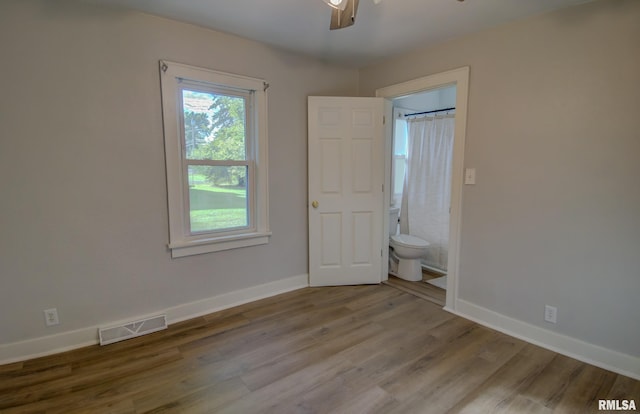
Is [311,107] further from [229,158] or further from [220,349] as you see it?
[220,349]

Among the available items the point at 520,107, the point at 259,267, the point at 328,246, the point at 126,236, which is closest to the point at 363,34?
the point at 520,107

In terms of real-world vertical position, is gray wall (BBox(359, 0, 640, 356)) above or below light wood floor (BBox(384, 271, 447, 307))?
above

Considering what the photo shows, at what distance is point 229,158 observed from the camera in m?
2.79

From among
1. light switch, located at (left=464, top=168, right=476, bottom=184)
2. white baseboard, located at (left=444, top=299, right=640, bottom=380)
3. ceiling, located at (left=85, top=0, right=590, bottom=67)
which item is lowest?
white baseboard, located at (left=444, top=299, right=640, bottom=380)

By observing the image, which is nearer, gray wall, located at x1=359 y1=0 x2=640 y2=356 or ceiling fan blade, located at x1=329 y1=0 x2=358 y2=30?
ceiling fan blade, located at x1=329 y1=0 x2=358 y2=30

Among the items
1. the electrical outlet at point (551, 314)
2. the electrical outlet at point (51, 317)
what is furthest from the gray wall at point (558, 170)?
the electrical outlet at point (51, 317)

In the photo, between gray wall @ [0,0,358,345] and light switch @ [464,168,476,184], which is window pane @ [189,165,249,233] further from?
light switch @ [464,168,476,184]

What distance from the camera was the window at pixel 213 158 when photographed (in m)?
2.47

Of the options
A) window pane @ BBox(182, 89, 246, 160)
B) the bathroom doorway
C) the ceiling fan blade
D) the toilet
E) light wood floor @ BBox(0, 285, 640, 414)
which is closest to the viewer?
the ceiling fan blade

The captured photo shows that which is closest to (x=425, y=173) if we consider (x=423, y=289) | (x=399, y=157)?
(x=399, y=157)

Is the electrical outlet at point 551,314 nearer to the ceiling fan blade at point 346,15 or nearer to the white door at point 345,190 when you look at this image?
the white door at point 345,190

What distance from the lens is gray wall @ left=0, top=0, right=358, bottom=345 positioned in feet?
6.42

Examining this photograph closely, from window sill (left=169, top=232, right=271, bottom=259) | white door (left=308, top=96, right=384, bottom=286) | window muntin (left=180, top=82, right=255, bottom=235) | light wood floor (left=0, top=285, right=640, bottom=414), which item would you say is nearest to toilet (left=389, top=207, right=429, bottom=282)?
white door (left=308, top=96, right=384, bottom=286)

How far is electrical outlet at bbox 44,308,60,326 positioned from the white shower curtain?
380 cm
